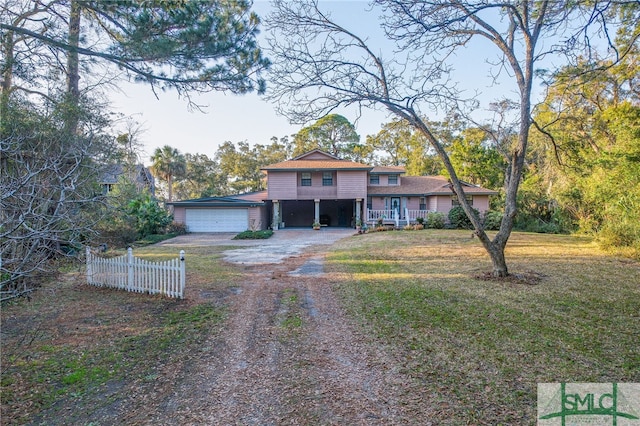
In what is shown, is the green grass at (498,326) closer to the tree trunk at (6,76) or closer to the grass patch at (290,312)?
the grass patch at (290,312)

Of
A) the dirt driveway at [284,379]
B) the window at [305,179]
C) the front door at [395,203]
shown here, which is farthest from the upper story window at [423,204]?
the dirt driveway at [284,379]

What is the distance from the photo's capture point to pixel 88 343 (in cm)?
455

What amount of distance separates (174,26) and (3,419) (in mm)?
6407

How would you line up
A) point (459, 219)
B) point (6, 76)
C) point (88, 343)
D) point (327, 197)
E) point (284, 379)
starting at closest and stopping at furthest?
point (284, 379)
point (88, 343)
point (6, 76)
point (459, 219)
point (327, 197)

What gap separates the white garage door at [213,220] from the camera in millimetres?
23344

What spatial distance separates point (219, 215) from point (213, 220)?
527 millimetres

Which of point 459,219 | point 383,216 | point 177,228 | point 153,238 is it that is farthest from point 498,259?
point 177,228

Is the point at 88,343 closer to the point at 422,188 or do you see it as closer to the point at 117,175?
the point at 117,175

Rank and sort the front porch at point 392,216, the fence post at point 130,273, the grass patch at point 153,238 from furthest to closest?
the front porch at point 392,216 < the grass patch at point 153,238 < the fence post at point 130,273

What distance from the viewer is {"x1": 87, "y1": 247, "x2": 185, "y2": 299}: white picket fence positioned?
6844 millimetres

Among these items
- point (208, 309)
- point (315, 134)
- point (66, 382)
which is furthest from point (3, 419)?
point (315, 134)

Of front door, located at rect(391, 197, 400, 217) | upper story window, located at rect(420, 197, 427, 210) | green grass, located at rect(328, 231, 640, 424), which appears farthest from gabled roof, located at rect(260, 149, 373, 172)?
green grass, located at rect(328, 231, 640, 424)

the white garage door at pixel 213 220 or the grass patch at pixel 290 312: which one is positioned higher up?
the white garage door at pixel 213 220

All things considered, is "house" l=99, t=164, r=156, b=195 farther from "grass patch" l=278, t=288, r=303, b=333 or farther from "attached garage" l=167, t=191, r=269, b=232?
"grass patch" l=278, t=288, r=303, b=333
